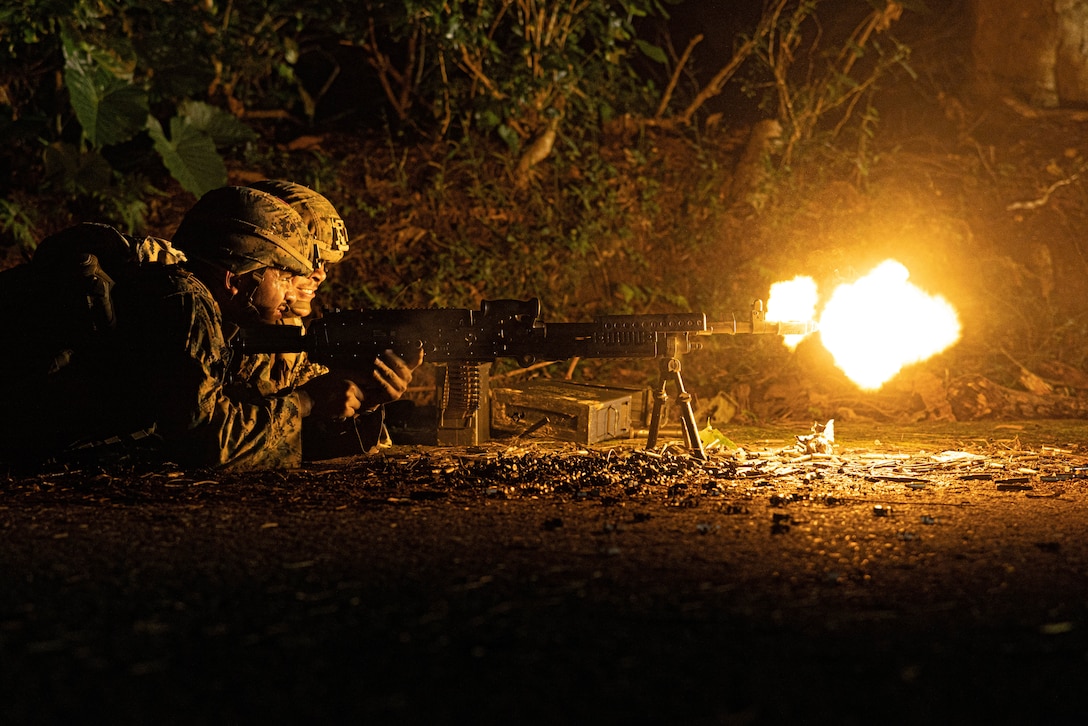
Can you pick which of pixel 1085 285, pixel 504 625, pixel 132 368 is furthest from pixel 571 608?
pixel 1085 285

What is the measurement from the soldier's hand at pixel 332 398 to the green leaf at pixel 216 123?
16.7 ft

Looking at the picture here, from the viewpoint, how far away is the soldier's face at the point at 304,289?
5742mm

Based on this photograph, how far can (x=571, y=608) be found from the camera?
9.32ft

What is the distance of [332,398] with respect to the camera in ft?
17.2

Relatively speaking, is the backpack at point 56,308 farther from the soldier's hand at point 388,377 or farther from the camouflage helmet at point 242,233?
the soldier's hand at point 388,377

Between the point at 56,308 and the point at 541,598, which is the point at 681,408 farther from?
the point at 56,308

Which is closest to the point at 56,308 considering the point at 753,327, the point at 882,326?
the point at 753,327

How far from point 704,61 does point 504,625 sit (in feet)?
33.8

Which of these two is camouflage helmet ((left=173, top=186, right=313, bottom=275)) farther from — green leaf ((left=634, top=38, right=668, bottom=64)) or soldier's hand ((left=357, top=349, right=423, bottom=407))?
green leaf ((left=634, top=38, right=668, bottom=64))

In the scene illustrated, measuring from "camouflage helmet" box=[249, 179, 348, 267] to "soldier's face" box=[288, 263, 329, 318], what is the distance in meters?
0.10

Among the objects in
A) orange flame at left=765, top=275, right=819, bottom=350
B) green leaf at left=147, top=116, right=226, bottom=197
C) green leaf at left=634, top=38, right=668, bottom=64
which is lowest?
orange flame at left=765, top=275, right=819, bottom=350

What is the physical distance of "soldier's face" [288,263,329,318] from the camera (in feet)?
18.8

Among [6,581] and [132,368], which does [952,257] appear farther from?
[6,581]

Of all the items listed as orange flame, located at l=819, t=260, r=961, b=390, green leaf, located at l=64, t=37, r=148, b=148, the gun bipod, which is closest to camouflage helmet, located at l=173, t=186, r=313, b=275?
the gun bipod
